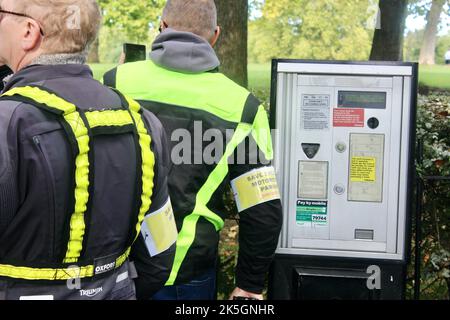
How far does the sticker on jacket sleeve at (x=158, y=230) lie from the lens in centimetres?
196

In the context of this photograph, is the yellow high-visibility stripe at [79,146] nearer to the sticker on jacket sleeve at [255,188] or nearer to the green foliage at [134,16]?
the sticker on jacket sleeve at [255,188]

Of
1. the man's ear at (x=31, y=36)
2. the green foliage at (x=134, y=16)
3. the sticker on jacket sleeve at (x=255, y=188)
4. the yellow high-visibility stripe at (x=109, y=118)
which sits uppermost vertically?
the green foliage at (x=134, y=16)

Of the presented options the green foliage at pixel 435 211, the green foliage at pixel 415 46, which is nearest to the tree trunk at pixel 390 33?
the green foliage at pixel 435 211

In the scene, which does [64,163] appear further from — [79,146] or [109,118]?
[109,118]

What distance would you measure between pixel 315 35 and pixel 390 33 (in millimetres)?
29827

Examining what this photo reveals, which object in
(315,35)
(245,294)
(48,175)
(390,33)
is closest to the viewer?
(48,175)

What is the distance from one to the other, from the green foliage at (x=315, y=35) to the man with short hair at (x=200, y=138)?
32.7 m

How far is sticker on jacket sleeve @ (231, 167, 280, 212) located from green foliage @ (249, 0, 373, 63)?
107ft

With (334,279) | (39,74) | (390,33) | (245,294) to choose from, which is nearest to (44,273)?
(39,74)

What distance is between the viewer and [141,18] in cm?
2220

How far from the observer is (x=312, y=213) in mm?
3156

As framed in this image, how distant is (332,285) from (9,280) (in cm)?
185

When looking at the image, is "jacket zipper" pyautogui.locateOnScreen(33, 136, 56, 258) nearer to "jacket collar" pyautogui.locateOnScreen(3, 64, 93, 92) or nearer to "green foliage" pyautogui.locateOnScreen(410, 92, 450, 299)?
"jacket collar" pyautogui.locateOnScreen(3, 64, 93, 92)
